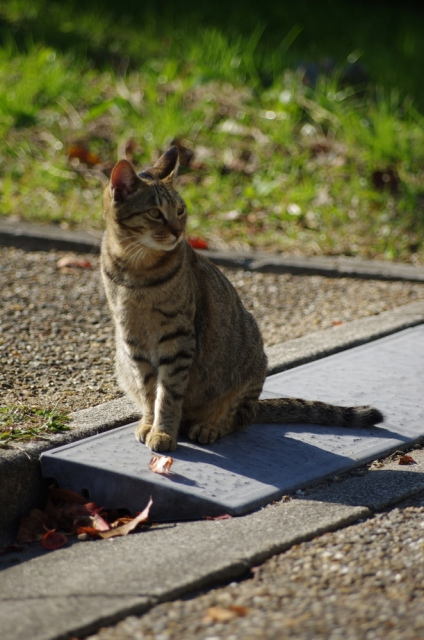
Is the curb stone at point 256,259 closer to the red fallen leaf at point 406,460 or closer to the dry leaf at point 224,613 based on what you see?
the red fallen leaf at point 406,460

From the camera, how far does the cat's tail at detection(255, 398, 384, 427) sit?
11.8 feet

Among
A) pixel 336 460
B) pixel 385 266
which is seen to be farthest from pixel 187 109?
pixel 336 460

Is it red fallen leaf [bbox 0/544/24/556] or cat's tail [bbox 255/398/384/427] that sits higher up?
cat's tail [bbox 255/398/384/427]

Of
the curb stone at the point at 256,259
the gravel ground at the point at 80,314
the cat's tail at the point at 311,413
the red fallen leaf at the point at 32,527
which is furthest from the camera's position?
the curb stone at the point at 256,259

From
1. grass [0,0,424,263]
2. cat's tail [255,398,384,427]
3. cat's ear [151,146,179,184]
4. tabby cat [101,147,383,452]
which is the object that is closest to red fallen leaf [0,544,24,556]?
tabby cat [101,147,383,452]

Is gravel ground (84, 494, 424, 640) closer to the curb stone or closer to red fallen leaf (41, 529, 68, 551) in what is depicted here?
red fallen leaf (41, 529, 68, 551)

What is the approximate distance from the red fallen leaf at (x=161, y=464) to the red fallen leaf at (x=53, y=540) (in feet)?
1.27

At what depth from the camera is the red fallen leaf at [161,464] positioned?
3.10 metres

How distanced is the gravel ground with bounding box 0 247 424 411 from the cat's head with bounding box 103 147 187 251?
758mm

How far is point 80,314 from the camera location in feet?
16.2

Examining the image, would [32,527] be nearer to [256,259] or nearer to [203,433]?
[203,433]

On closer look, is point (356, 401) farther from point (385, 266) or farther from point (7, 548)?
point (385, 266)

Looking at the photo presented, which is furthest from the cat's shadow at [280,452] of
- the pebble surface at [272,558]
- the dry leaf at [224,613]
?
the dry leaf at [224,613]

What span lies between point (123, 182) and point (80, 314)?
62.6 inches
